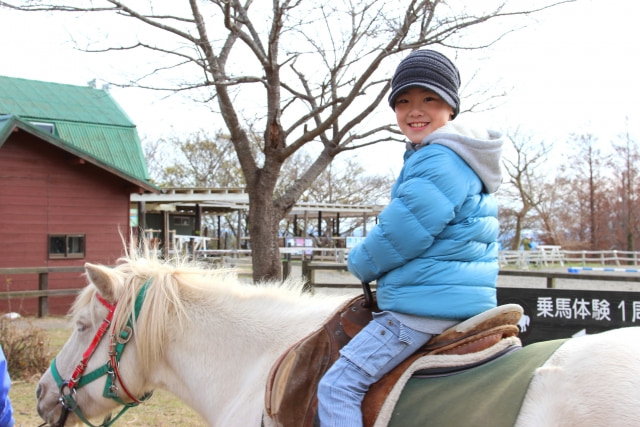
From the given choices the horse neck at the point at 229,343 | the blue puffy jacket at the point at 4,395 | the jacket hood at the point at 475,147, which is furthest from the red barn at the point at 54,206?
the jacket hood at the point at 475,147

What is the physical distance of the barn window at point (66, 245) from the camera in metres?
13.6

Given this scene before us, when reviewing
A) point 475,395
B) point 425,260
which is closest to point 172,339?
point 425,260

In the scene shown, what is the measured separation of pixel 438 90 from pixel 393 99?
0.22 m

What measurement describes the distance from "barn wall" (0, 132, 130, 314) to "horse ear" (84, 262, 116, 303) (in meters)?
10.9

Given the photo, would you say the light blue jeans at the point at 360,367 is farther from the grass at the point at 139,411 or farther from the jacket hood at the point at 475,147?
the grass at the point at 139,411

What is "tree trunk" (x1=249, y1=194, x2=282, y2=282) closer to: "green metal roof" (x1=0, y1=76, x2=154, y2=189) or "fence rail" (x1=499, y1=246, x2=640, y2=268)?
"green metal roof" (x1=0, y1=76, x2=154, y2=189)

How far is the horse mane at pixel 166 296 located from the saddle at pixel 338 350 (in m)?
0.52

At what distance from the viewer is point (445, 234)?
1.95 metres

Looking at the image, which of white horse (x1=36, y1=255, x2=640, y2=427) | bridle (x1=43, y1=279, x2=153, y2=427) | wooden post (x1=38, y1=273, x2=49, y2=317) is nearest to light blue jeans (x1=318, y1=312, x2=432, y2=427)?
white horse (x1=36, y1=255, x2=640, y2=427)

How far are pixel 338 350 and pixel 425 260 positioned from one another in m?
0.54

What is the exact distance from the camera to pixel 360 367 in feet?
6.29

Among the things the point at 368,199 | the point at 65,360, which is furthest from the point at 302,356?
the point at 368,199

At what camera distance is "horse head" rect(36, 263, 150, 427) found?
8.77ft

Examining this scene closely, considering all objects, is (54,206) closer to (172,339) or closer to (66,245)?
(66,245)
